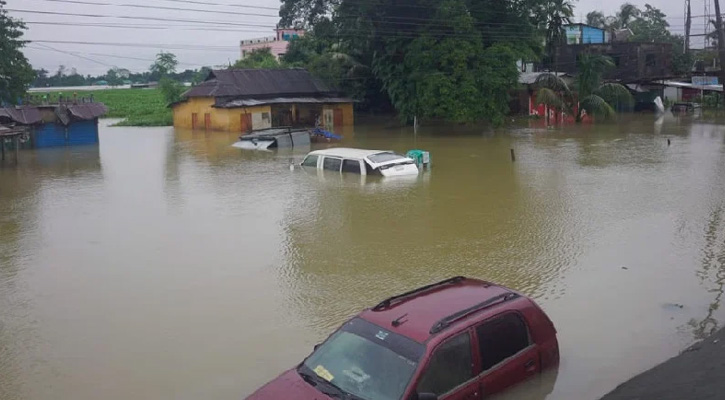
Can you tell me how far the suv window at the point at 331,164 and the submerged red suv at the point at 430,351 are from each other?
16.1 metres

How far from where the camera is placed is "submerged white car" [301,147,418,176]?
72.3ft

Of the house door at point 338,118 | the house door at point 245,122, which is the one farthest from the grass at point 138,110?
the house door at point 338,118

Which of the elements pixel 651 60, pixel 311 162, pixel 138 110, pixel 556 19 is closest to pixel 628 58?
pixel 651 60

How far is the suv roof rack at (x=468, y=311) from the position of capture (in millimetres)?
6090

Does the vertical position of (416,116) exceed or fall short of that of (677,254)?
it exceeds it

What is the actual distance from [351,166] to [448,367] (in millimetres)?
16824

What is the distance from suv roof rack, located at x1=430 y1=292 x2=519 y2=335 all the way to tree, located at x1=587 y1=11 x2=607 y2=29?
87.5 metres

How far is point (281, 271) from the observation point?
1223 cm

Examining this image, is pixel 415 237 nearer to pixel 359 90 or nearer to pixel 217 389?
pixel 217 389

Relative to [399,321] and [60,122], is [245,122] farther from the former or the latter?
[399,321]

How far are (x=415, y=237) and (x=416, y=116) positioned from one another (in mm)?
25037

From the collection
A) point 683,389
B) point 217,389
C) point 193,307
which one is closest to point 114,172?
point 193,307

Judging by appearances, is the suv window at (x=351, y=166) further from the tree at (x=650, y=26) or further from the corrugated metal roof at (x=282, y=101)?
the tree at (x=650, y=26)

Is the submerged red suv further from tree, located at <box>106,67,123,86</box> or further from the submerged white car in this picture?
tree, located at <box>106,67,123,86</box>
